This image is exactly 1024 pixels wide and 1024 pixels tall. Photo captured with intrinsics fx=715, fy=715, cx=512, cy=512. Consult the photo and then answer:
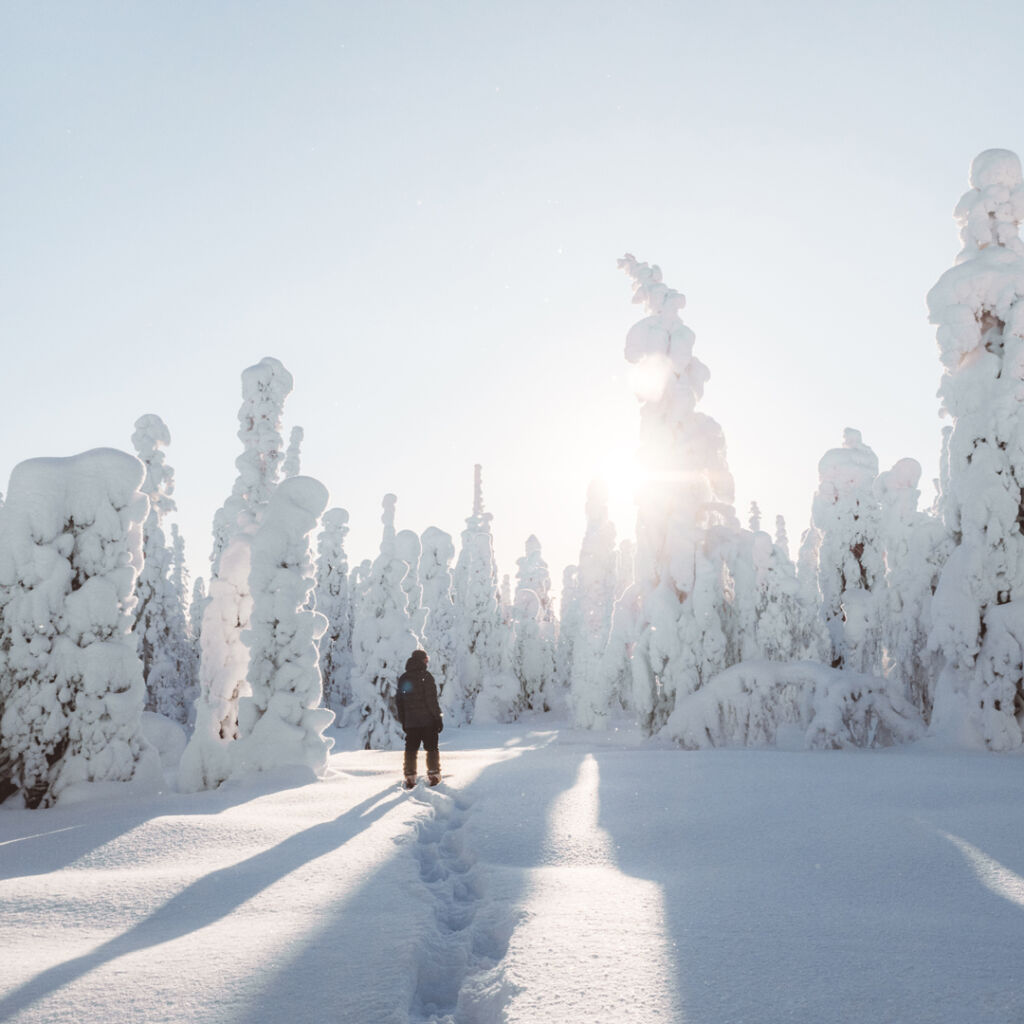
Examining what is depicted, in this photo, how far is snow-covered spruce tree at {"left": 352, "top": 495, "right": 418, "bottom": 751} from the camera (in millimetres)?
22188

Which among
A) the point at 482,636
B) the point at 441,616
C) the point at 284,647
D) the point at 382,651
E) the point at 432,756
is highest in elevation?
the point at 441,616

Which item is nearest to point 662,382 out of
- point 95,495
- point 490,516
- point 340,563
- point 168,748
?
point 95,495

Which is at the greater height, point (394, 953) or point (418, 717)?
point (418, 717)

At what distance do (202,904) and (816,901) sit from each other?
3313 mm

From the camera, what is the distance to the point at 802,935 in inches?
124

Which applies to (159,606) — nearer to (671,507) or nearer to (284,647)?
(284,647)

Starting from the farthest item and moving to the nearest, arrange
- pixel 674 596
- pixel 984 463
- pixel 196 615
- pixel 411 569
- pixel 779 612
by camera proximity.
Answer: pixel 196 615
pixel 411 569
pixel 779 612
pixel 674 596
pixel 984 463

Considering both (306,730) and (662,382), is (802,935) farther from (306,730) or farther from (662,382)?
(662,382)

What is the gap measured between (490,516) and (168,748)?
33.8 m

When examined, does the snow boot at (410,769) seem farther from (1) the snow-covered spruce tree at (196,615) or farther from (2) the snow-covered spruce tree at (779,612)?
(1) the snow-covered spruce tree at (196,615)

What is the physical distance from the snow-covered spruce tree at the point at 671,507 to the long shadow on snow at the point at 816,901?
8.84 m

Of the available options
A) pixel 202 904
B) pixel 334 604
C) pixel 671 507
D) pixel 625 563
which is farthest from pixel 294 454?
pixel 625 563

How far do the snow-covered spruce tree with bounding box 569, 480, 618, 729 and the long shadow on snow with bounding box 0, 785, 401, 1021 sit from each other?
77.5 feet

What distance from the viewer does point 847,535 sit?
74.8 ft
